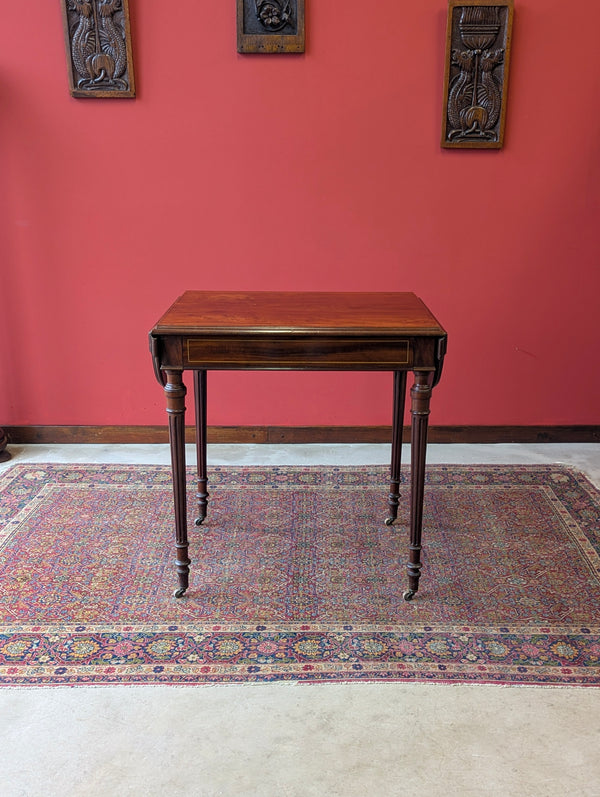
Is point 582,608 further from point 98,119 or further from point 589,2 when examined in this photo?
point 98,119

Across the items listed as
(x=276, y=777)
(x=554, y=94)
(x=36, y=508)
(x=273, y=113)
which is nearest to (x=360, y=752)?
(x=276, y=777)

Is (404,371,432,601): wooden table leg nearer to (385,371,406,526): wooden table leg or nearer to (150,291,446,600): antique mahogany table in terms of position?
(150,291,446,600): antique mahogany table

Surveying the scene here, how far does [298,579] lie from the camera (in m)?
2.44

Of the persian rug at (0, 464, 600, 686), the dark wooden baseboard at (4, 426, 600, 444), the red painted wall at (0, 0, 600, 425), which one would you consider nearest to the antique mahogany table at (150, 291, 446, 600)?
the persian rug at (0, 464, 600, 686)

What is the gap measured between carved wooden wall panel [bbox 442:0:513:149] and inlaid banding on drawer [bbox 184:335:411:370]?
62.5 inches

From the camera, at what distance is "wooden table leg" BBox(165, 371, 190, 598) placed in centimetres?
214

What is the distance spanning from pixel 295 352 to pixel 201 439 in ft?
2.66

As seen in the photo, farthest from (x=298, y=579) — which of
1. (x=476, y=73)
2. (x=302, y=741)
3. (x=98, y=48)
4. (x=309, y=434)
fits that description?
(x=98, y=48)

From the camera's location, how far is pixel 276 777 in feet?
5.42

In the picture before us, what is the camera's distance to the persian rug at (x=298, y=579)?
2037 mm

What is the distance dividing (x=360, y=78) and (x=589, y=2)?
103 cm

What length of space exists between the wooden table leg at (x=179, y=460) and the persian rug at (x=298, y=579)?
0.11 metres

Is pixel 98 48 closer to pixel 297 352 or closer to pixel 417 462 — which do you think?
pixel 297 352

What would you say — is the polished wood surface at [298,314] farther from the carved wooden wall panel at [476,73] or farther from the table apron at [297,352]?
the carved wooden wall panel at [476,73]
